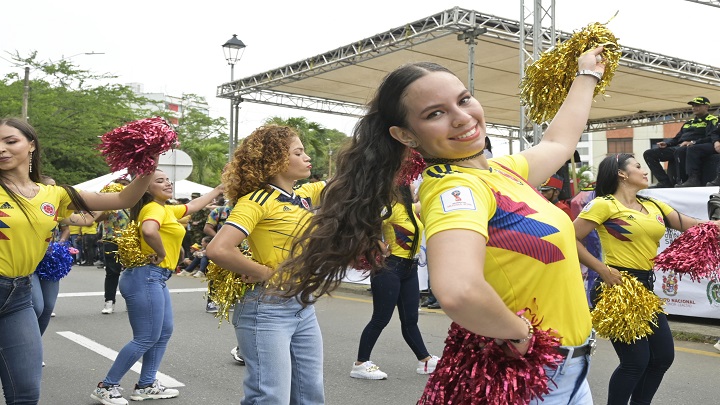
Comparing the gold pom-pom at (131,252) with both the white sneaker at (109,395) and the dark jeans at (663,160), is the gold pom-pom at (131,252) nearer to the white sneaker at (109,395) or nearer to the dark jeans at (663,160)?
the white sneaker at (109,395)

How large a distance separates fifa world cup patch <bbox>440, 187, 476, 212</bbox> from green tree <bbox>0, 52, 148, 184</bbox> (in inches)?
1245

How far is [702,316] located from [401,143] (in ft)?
26.7

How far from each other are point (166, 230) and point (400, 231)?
2.12 metres

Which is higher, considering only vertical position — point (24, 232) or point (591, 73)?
point (591, 73)

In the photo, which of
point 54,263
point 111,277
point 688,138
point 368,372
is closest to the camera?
point 368,372

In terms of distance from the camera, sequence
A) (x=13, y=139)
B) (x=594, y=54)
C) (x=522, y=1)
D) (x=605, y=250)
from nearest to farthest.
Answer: (x=594, y=54) → (x=13, y=139) → (x=605, y=250) → (x=522, y=1)

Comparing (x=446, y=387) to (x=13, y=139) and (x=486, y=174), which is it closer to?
(x=486, y=174)

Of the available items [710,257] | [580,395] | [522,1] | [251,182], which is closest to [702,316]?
[710,257]

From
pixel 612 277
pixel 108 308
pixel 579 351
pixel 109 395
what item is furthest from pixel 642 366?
pixel 108 308

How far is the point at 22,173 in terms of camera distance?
399 cm

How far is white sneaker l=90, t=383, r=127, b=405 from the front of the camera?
5.66 metres

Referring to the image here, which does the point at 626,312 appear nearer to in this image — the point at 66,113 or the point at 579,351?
the point at 579,351

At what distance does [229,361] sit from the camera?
739cm

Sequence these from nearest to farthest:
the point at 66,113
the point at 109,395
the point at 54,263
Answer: the point at 109,395 → the point at 54,263 → the point at 66,113
